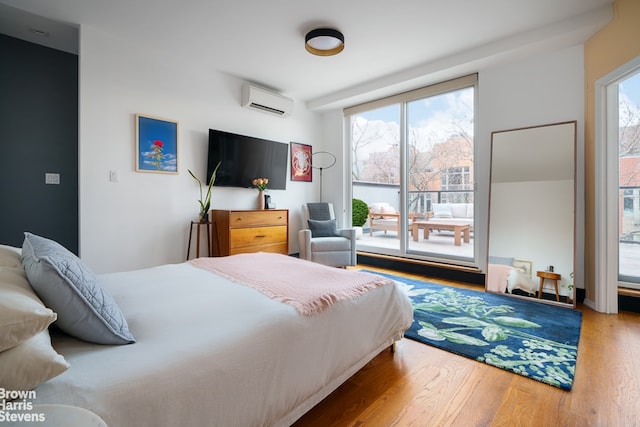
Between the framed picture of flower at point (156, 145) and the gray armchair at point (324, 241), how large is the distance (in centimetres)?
180

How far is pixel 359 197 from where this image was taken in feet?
16.0

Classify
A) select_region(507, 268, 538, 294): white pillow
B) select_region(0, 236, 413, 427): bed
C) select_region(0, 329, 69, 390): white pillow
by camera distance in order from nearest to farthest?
1. select_region(0, 329, 69, 390): white pillow
2. select_region(0, 236, 413, 427): bed
3. select_region(507, 268, 538, 294): white pillow

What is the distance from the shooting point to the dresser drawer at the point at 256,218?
345 cm

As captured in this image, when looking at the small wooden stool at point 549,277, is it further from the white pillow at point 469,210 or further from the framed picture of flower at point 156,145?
the framed picture of flower at point 156,145

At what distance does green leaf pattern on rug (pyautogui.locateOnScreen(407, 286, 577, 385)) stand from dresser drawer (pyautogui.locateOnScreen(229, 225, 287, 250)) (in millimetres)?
1846

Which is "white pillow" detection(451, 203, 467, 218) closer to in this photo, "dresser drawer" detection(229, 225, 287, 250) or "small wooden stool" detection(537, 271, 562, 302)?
"small wooden stool" detection(537, 271, 562, 302)

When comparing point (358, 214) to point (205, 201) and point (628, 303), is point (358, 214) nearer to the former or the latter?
point (205, 201)

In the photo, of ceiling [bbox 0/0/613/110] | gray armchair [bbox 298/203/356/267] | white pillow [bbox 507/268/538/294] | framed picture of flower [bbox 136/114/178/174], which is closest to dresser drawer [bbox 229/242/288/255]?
gray armchair [bbox 298/203/356/267]

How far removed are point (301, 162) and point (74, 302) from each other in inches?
162

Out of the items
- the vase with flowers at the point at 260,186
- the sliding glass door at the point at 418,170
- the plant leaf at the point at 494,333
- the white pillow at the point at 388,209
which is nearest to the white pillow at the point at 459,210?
the sliding glass door at the point at 418,170

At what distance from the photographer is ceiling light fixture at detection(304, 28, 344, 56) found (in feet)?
9.00

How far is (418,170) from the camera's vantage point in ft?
13.6

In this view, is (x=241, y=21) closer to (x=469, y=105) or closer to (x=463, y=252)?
(x=469, y=105)

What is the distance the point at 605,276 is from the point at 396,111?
10.0 feet
